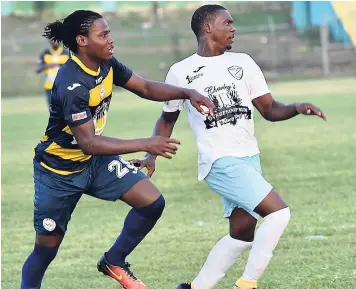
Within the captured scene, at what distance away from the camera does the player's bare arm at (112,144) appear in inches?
234

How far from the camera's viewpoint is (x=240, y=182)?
→ 20.5 feet

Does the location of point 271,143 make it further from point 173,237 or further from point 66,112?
point 66,112

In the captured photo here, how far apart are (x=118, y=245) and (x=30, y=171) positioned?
769cm

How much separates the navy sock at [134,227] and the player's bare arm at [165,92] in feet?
2.42

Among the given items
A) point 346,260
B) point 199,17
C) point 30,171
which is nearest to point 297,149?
point 30,171

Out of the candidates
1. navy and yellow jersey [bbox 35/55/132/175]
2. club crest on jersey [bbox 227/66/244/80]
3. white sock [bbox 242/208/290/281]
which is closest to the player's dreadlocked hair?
navy and yellow jersey [bbox 35/55/132/175]

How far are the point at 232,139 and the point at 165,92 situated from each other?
1.92 ft

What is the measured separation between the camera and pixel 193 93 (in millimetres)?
6297

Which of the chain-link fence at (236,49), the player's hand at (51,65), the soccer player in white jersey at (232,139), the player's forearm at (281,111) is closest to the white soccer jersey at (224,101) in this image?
the soccer player in white jersey at (232,139)

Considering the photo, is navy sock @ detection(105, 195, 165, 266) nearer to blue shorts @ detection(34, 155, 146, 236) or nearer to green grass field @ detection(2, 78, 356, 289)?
blue shorts @ detection(34, 155, 146, 236)

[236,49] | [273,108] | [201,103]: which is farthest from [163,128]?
[236,49]

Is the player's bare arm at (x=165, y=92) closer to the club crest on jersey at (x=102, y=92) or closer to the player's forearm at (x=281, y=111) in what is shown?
the club crest on jersey at (x=102, y=92)

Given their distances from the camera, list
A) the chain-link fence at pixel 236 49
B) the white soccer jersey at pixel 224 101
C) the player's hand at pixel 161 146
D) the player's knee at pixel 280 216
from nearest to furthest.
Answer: the player's hand at pixel 161 146, the player's knee at pixel 280 216, the white soccer jersey at pixel 224 101, the chain-link fence at pixel 236 49

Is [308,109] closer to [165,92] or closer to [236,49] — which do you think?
[165,92]
